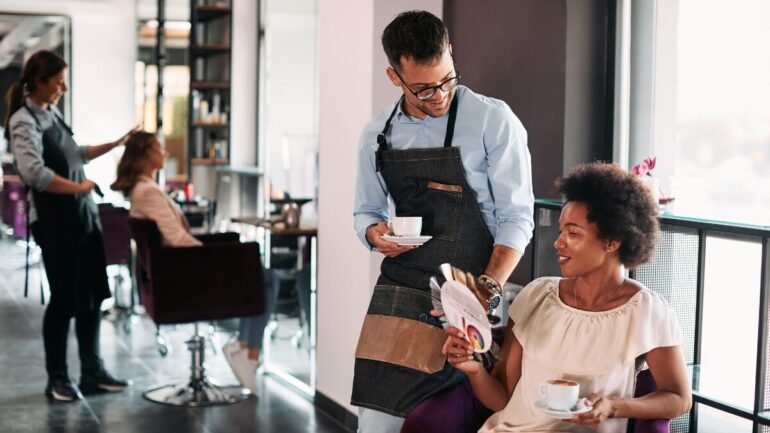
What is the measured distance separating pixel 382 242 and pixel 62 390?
293 centimetres

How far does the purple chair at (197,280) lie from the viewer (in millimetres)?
4535

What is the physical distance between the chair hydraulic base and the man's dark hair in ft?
9.38

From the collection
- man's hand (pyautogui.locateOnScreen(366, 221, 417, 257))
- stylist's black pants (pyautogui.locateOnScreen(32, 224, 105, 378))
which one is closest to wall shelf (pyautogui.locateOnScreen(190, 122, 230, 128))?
stylist's black pants (pyautogui.locateOnScreen(32, 224, 105, 378))

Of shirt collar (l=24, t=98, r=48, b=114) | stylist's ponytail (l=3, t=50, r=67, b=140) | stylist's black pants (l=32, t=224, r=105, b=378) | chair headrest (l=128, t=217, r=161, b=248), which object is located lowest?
stylist's black pants (l=32, t=224, r=105, b=378)

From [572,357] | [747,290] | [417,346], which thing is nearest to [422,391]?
[417,346]

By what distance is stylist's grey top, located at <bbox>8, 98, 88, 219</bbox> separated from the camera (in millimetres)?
4680

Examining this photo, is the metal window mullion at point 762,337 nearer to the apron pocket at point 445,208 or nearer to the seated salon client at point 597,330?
the seated salon client at point 597,330

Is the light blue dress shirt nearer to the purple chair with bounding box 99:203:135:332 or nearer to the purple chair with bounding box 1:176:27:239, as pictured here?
the purple chair with bounding box 99:203:135:332

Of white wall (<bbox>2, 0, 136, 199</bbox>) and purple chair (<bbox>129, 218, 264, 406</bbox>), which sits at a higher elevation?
white wall (<bbox>2, 0, 136, 199</bbox>)

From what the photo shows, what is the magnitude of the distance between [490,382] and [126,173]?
3049 millimetres

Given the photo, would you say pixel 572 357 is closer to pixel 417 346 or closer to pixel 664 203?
pixel 417 346

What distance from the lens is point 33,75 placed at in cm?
474

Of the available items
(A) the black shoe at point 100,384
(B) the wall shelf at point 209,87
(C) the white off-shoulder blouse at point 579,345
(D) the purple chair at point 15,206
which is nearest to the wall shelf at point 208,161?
(B) the wall shelf at point 209,87

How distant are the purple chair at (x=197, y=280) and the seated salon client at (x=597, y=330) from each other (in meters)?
2.48
